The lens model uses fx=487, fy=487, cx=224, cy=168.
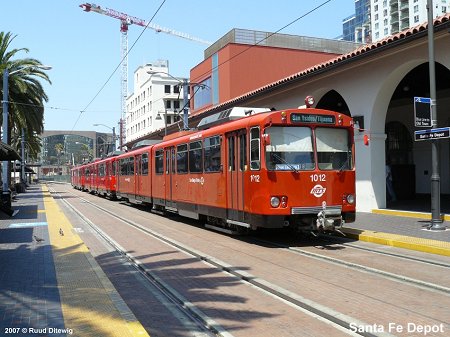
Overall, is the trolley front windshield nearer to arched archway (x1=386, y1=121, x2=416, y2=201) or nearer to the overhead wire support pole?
the overhead wire support pole

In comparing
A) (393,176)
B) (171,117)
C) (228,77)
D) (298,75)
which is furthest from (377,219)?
(171,117)

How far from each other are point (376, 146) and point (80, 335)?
565 inches

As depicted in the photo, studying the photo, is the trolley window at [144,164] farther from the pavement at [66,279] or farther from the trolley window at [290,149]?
the trolley window at [290,149]

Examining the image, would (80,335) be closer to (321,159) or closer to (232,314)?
(232,314)

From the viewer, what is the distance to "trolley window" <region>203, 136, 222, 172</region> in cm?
1320

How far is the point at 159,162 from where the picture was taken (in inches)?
779

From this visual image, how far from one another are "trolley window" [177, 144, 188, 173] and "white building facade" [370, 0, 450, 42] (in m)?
107

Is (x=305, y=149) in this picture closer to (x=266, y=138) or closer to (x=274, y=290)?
(x=266, y=138)

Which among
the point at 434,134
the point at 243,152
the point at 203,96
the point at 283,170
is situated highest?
the point at 203,96

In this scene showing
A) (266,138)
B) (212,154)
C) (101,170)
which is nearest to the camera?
(266,138)

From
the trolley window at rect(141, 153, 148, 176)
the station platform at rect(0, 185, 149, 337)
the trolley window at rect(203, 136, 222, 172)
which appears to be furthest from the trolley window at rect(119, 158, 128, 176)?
the station platform at rect(0, 185, 149, 337)

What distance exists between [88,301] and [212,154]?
25.4ft

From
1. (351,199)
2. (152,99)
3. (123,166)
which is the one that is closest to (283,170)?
(351,199)

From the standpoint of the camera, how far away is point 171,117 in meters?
91.4
